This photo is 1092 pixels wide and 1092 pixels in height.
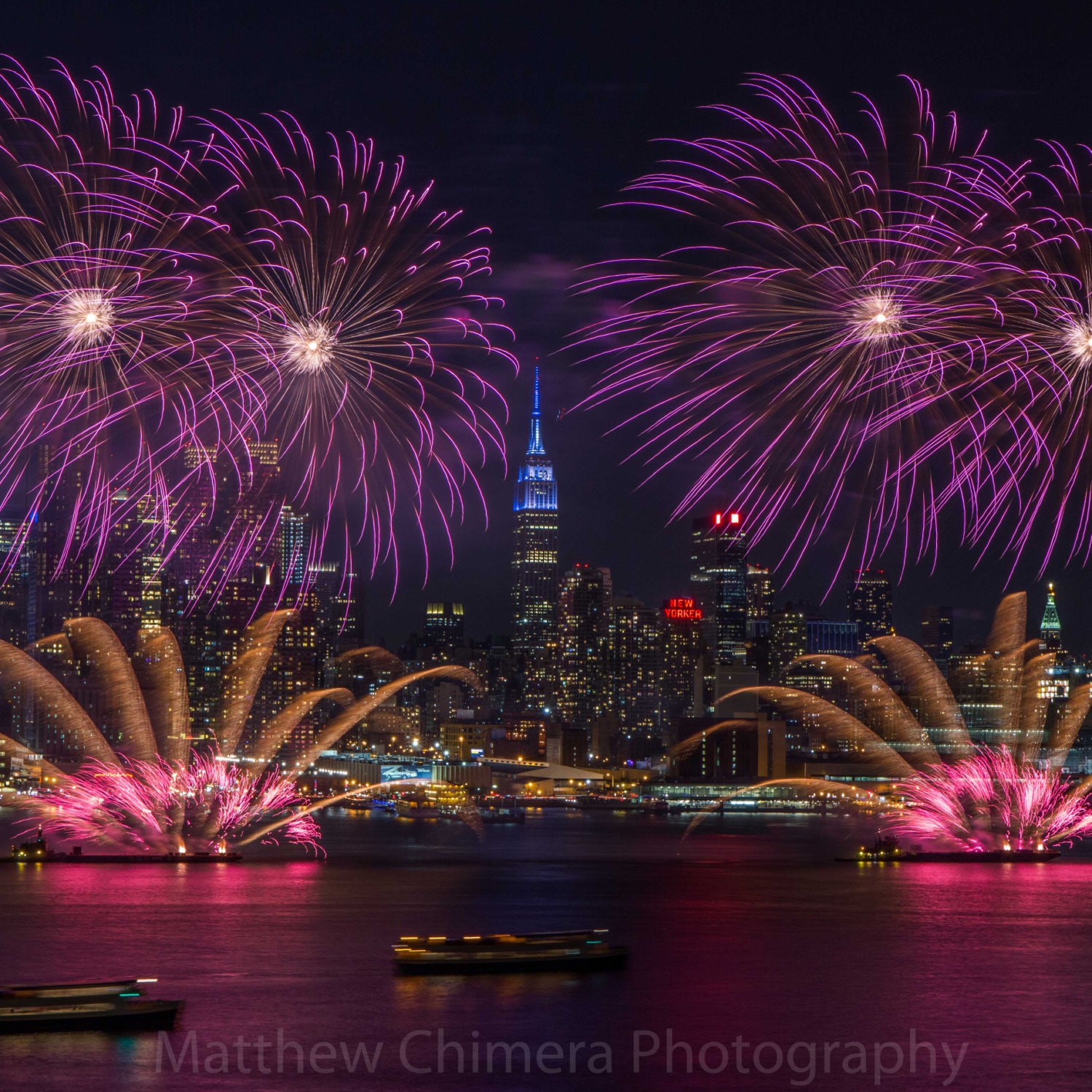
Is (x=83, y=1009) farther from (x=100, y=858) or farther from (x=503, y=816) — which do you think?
(x=503, y=816)

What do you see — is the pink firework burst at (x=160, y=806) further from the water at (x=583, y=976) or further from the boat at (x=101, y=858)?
the water at (x=583, y=976)

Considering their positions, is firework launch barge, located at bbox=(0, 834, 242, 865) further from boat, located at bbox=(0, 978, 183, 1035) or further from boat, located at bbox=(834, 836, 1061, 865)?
boat, located at bbox=(0, 978, 183, 1035)

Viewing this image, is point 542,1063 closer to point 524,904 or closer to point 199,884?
point 524,904

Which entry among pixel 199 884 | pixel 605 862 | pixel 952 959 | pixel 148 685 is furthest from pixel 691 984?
pixel 148 685

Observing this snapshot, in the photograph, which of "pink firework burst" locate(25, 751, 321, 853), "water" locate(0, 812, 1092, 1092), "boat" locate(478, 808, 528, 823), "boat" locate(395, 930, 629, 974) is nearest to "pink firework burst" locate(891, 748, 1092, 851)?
"water" locate(0, 812, 1092, 1092)

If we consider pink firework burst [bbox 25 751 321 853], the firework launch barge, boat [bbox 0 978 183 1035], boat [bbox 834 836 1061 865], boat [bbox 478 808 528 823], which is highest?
pink firework burst [bbox 25 751 321 853]
